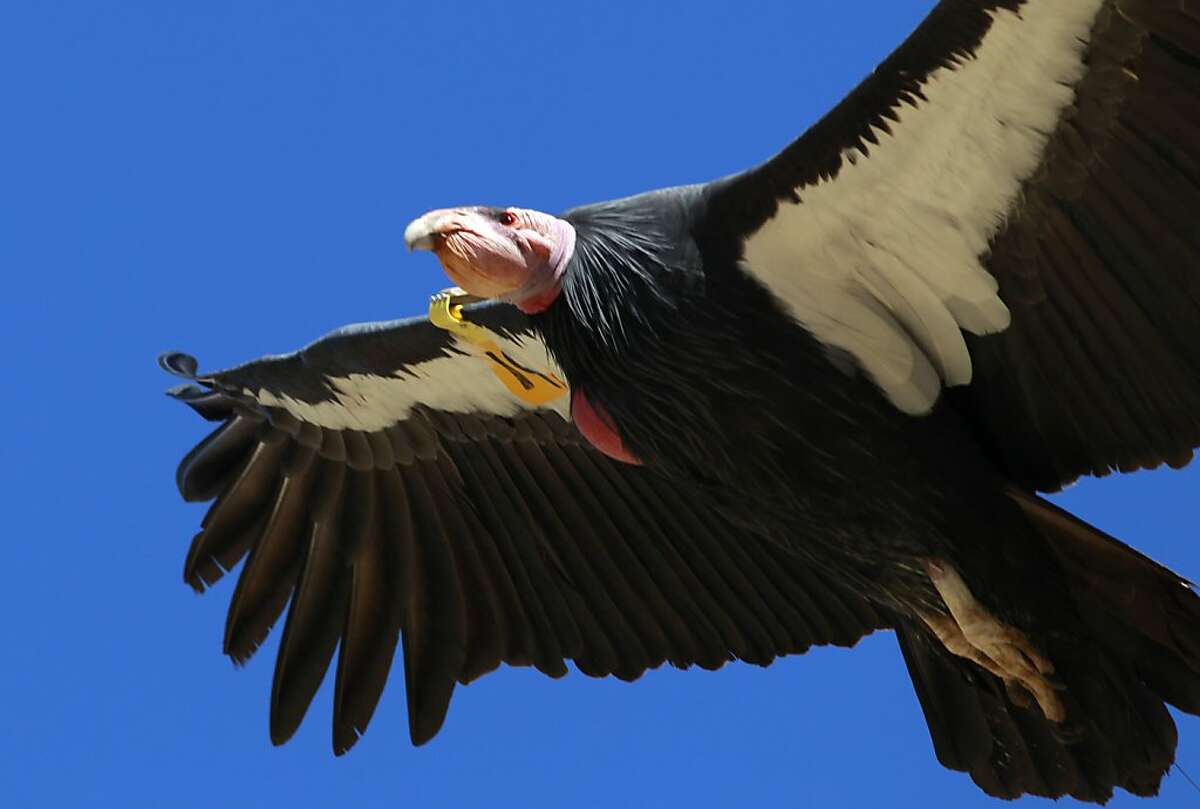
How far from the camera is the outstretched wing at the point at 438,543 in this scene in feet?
21.9

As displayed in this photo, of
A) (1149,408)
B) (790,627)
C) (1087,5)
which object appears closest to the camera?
(1087,5)

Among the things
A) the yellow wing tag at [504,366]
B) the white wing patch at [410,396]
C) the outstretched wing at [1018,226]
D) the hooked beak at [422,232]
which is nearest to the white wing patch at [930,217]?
the outstretched wing at [1018,226]

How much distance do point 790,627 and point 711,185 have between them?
1.64m

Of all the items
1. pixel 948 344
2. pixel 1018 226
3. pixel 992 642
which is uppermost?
pixel 1018 226

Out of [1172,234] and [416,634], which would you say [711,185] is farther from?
[416,634]

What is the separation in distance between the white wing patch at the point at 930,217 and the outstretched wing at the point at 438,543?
1.17 metres

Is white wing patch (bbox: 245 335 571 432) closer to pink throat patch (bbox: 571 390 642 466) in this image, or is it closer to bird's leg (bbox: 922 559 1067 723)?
pink throat patch (bbox: 571 390 642 466)

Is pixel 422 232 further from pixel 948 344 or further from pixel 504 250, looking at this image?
pixel 948 344

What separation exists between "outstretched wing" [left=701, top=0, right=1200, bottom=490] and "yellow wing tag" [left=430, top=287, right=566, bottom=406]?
3.50ft

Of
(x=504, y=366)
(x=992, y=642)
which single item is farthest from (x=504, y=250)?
(x=992, y=642)

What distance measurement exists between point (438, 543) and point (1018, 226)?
243cm

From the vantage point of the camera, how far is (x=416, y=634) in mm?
6914

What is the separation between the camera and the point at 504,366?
6.42 metres

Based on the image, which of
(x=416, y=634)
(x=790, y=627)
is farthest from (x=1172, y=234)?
(x=416, y=634)
